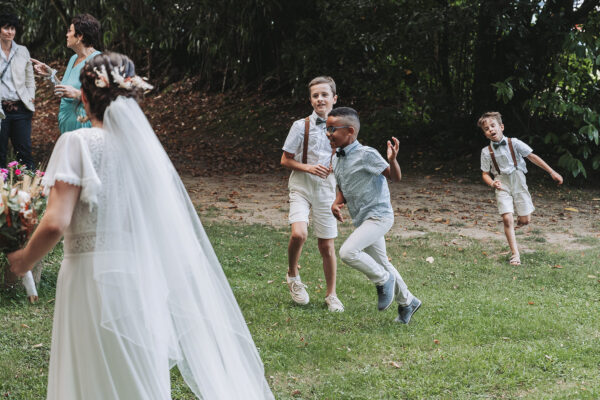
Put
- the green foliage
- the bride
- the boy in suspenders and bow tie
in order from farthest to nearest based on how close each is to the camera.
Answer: the green foliage → the boy in suspenders and bow tie → the bride

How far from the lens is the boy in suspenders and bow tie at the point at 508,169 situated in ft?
26.3

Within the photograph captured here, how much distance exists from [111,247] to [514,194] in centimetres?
630

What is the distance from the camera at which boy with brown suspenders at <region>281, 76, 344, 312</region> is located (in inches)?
232

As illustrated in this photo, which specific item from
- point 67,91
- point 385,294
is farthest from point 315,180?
point 67,91

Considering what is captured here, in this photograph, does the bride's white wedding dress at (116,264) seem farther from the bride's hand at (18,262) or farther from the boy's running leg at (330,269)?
the boy's running leg at (330,269)

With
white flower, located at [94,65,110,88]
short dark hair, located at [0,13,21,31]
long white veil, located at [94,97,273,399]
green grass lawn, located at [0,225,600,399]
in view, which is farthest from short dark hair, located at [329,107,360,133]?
short dark hair, located at [0,13,21,31]

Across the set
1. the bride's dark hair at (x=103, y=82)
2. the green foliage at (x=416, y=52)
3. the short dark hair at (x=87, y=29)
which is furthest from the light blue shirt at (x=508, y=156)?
the bride's dark hair at (x=103, y=82)

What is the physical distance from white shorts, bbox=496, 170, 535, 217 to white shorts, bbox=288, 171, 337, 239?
119 inches

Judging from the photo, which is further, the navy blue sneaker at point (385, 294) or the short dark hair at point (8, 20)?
the short dark hair at point (8, 20)

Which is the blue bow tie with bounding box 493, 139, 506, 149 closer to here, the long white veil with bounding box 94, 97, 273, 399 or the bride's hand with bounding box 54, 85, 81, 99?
the bride's hand with bounding box 54, 85, 81, 99

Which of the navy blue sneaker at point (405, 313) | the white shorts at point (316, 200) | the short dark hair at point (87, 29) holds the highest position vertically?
the short dark hair at point (87, 29)

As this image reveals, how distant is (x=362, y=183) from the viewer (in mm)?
5477

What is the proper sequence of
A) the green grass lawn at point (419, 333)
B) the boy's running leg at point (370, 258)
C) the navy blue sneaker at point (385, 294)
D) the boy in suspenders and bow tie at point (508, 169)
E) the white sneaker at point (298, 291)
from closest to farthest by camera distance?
the green grass lawn at point (419, 333) < the boy's running leg at point (370, 258) < the navy blue sneaker at point (385, 294) < the white sneaker at point (298, 291) < the boy in suspenders and bow tie at point (508, 169)

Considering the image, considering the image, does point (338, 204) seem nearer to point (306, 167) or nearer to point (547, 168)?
point (306, 167)
